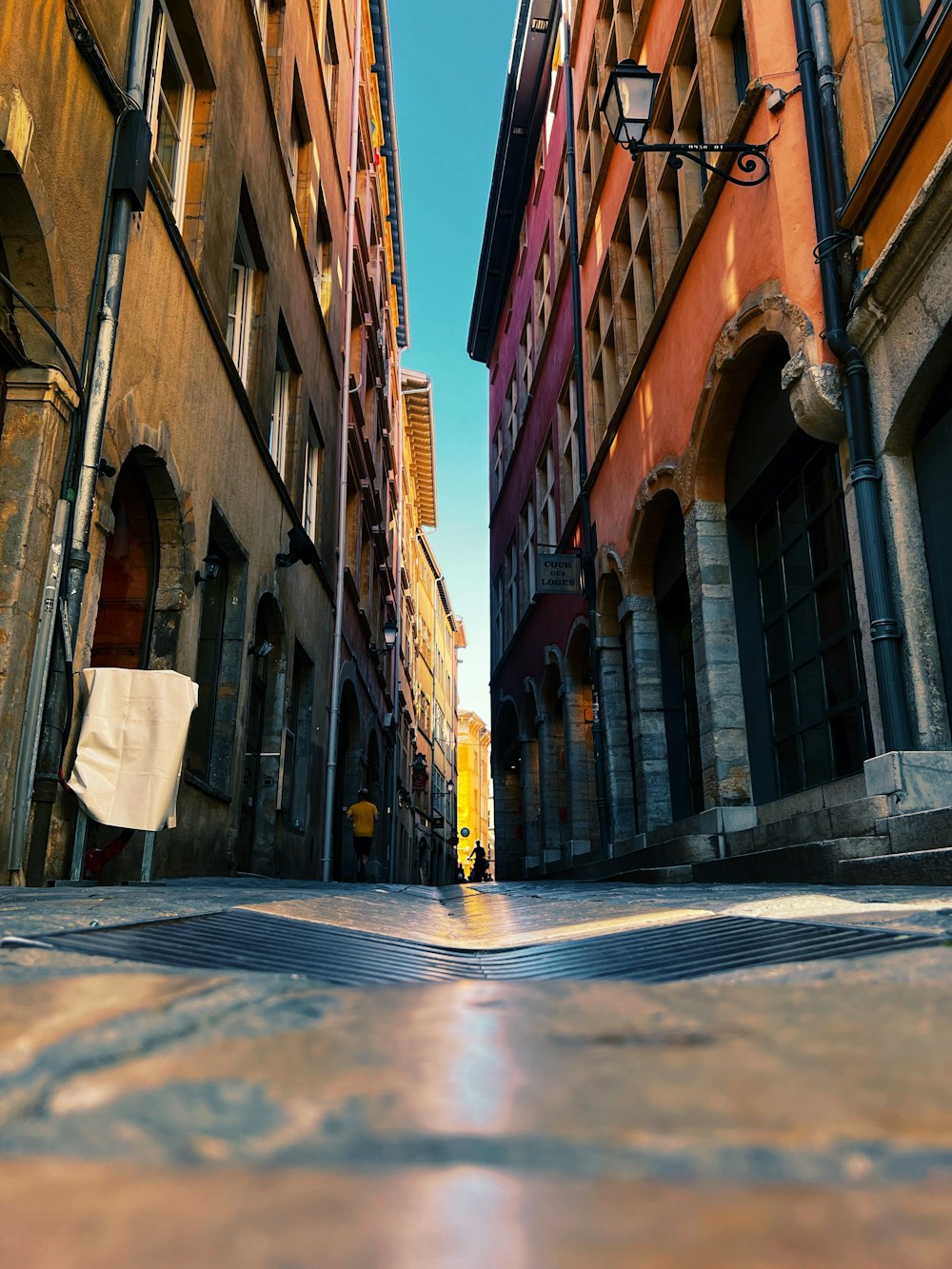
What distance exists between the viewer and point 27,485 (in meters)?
5.13

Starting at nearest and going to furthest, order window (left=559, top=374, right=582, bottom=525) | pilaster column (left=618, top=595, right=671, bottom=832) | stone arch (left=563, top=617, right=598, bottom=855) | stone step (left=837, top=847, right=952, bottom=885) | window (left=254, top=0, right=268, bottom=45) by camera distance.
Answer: stone step (left=837, top=847, right=952, bottom=885), window (left=254, top=0, right=268, bottom=45), pilaster column (left=618, top=595, right=671, bottom=832), stone arch (left=563, top=617, right=598, bottom=855), window (left=559, top=374, right=582, bottom=525)

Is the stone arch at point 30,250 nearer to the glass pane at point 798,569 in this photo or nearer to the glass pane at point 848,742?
the glass pane at point 798,569

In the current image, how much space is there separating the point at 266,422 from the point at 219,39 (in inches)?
140

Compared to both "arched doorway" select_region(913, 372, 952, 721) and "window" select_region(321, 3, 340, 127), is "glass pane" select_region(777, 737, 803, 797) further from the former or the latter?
"window" select_region(321, 3, 340, 127)

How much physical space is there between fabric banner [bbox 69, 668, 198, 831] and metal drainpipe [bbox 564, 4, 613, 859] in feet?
22.7

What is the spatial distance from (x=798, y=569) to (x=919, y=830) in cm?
330

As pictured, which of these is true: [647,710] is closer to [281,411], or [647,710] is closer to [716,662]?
[716,662]

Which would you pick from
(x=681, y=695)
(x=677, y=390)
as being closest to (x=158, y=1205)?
(x=677, y=390)

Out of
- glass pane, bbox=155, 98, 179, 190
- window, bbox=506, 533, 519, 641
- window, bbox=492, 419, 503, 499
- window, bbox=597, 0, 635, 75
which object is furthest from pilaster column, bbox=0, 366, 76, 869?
window, bbox=492, 419, 503, 499

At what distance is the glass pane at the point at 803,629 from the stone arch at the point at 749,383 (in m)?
1.52

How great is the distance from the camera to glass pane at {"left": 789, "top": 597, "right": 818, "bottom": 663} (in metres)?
7.22

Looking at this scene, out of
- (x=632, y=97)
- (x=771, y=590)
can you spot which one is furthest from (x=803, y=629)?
(x=632, y=97)

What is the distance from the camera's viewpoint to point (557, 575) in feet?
44.2

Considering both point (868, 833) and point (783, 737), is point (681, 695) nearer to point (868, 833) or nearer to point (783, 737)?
point (783, 737)
